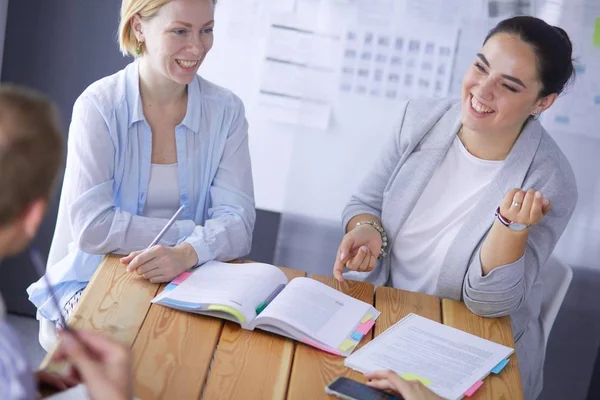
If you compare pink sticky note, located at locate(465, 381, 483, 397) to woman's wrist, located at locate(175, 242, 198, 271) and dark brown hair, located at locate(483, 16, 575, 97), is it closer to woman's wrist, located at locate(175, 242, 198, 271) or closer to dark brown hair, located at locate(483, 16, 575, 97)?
woman's wrist, located at locate(175, 242, 198, 271)

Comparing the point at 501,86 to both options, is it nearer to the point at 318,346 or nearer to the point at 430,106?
the point at 430,106

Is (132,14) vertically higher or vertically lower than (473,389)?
higher

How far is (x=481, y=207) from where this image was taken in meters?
2.26

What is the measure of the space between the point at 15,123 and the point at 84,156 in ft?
3.28

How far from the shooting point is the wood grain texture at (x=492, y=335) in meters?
1.74

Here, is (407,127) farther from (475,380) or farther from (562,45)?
(475,380)

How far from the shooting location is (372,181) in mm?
2482

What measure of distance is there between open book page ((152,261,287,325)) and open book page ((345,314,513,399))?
0.26 m

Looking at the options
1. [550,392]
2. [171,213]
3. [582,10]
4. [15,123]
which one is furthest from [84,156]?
[550,392]

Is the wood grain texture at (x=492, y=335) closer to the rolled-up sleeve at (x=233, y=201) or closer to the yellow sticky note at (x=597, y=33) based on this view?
the rolled-up sleeve at (x=233, y=201)

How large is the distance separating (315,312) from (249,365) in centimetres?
25

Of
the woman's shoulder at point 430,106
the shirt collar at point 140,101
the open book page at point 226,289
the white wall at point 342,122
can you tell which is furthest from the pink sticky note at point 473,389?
the white wall at point 342,122

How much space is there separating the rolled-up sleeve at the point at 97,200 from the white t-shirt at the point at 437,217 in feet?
2.01

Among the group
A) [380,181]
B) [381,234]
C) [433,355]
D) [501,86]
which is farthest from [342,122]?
[433,355]
